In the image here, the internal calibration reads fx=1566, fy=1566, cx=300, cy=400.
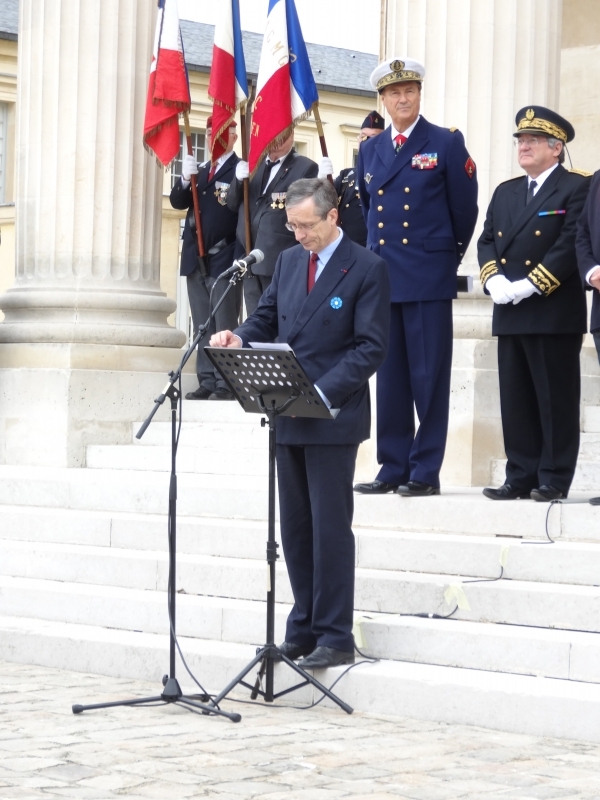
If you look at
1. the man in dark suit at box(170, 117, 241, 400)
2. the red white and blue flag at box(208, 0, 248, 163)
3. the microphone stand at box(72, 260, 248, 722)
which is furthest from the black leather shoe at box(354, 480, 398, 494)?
the red white and blue flag at box(208, 0, 248, 163)

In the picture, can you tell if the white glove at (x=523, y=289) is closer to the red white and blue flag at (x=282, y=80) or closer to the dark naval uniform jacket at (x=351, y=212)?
the dark naval uniform jacket at (x=351, y=212)

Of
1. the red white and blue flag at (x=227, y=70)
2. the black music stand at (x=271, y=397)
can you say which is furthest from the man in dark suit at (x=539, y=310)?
the red white and blue flag at (x=227, y=70)

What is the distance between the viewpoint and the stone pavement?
5.05 m

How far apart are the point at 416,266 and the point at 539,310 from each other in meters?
0.67

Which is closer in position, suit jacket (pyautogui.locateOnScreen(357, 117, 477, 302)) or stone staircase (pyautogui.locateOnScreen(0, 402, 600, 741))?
stone staircase (pyautogui.locateOnScreen(0, 402, 600, 741))

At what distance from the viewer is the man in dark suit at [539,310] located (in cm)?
764

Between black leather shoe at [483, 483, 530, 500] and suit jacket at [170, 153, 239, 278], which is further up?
suit jacket at [170, 153, 239, 278]

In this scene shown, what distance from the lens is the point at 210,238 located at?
10875 mm

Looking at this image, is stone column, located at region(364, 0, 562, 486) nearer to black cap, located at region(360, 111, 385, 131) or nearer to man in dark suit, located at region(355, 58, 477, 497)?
black cap, located at region(360, 111, 385, 131)

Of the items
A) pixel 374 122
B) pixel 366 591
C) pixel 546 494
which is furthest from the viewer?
pixel 374 122

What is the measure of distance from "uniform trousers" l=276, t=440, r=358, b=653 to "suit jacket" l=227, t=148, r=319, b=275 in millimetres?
3387

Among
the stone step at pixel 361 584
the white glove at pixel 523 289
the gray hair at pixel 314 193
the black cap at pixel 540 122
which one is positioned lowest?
the stone step at pixel 361 584

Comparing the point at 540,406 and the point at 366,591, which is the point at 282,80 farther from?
the point at 366,591

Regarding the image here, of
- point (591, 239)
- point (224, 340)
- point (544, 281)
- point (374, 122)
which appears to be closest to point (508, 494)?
point (544, 281)
